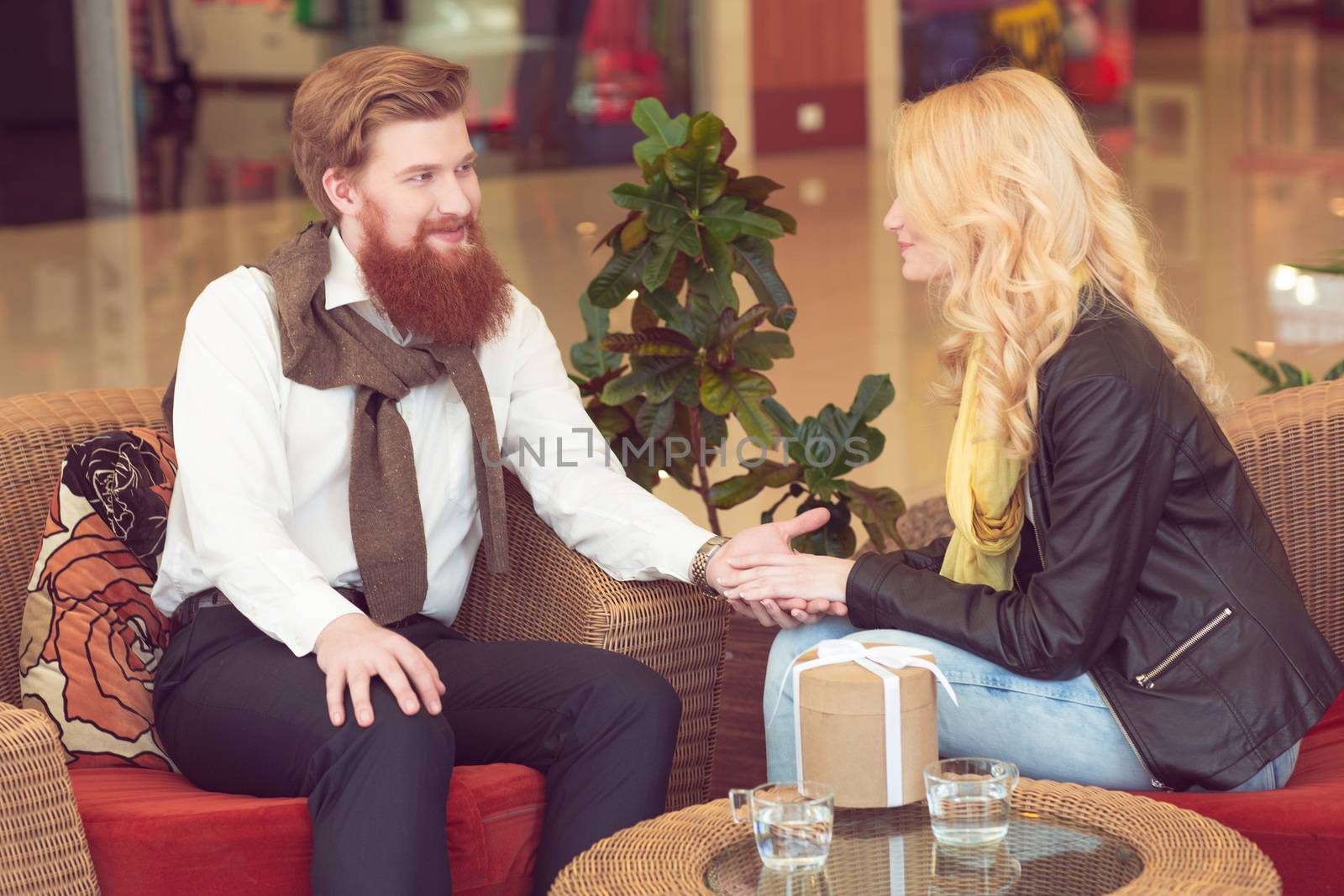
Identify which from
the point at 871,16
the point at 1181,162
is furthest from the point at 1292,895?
the point at 871,16

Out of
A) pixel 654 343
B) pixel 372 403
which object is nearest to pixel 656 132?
pixel 654 343

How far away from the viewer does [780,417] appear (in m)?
3.14

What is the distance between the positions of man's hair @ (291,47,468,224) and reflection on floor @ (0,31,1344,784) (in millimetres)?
526

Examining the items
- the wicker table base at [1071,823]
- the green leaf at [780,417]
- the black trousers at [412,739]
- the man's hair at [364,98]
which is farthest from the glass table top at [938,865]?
the green leaf at [780,417]

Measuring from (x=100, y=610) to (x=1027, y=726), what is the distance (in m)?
1.30

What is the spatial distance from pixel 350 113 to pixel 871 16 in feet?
35.2

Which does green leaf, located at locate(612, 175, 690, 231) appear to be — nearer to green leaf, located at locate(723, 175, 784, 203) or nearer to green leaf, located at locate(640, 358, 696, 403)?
green leaf, located at locate(723, 175, 784, 203)

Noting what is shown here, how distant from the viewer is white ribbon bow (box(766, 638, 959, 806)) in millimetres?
1824

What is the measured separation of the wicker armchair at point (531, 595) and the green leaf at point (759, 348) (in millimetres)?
605

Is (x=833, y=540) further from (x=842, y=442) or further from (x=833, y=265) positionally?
(x=833, y=265)

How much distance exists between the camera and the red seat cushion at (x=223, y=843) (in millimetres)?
2021

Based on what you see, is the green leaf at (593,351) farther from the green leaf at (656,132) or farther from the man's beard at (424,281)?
the man's beard at (424,281)

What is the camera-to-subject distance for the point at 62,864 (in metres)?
1.96

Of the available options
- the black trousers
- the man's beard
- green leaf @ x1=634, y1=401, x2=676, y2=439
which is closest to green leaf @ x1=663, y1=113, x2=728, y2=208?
green leaf @ x1=634, y1=401, x2=676, y2=439
